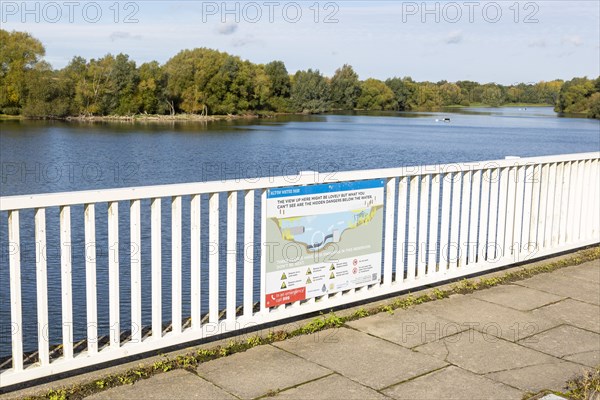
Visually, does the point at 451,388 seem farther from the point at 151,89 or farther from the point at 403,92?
the point at 403,92

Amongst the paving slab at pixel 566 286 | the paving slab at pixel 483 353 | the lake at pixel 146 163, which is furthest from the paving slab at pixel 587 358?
the lake at pixel 146 163

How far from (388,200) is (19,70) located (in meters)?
103

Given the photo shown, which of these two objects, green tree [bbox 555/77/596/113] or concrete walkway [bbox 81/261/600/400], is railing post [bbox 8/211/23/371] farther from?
green tree [bbox 555/77/596/113]

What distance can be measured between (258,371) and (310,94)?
449 feet

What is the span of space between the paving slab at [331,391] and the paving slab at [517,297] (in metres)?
2.23

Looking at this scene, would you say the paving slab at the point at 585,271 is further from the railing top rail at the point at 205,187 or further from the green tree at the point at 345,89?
the green tree at the point at 345,89

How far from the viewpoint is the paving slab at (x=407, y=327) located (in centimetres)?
492

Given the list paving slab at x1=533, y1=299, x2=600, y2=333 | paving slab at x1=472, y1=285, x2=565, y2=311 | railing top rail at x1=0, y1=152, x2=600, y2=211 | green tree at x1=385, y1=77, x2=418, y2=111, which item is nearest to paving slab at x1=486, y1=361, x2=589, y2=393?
paving slab at x1=533, y1=299, x2=600, y2=333

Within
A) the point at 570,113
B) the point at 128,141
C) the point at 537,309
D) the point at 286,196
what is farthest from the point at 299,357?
the point at 570,113

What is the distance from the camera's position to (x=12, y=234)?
3703mm

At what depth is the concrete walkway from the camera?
3.95 metres

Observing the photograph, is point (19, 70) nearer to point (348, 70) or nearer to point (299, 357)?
point (348, 70)

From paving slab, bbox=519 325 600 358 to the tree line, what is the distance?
96.6 m

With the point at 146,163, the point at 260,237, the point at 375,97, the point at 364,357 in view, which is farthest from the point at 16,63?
the point at 364,357
